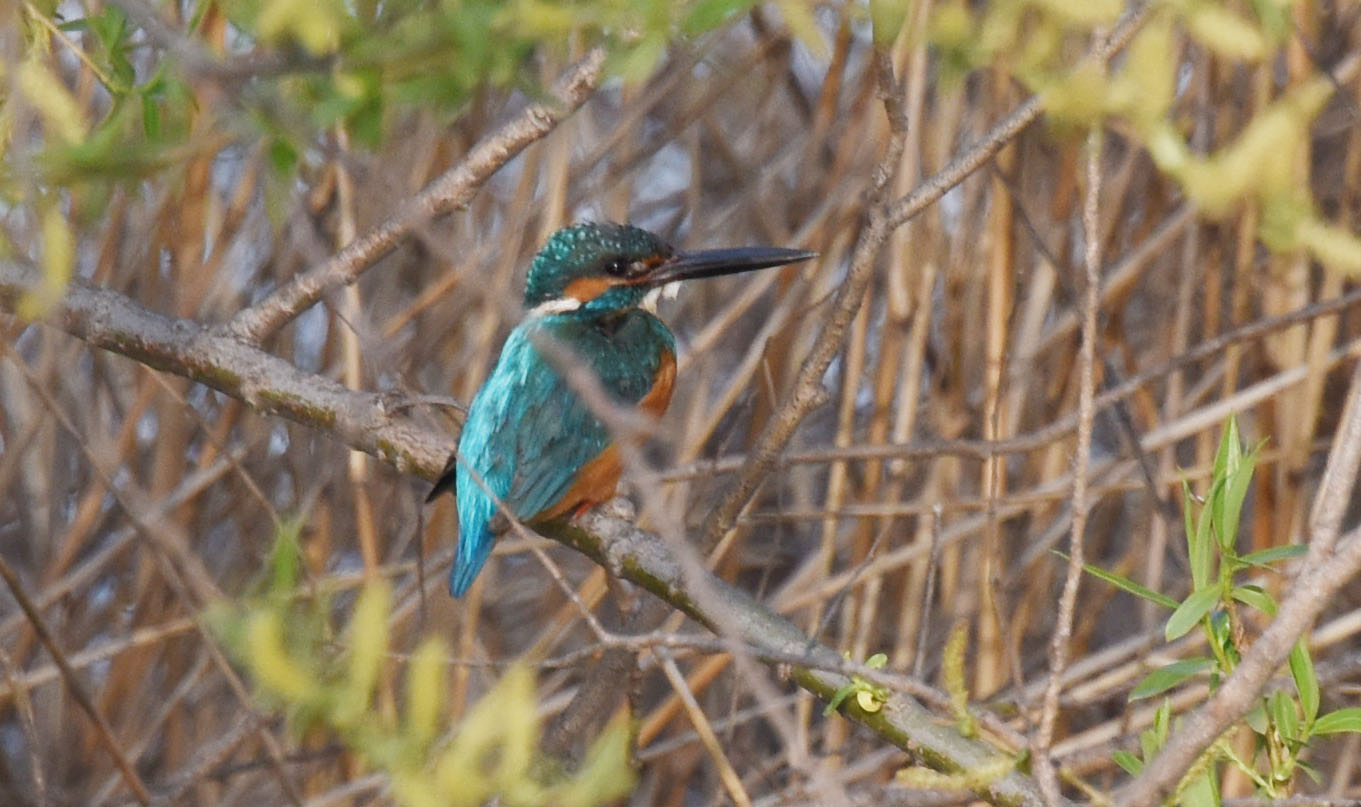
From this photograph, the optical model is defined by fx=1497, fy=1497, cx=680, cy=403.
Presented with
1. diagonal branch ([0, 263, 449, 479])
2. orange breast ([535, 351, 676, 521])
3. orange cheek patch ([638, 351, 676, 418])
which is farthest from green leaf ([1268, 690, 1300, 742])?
orange cheek patch ([638, 351, 676, 418])

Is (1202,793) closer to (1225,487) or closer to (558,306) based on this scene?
(1225,487)

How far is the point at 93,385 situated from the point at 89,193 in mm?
1861

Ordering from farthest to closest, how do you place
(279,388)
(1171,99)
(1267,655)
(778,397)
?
(778,397)
(279,388)
(1267,655)
(1171,99)

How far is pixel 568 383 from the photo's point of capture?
8.12 feet

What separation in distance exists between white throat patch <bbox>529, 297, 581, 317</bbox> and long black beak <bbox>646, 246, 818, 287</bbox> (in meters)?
0.15

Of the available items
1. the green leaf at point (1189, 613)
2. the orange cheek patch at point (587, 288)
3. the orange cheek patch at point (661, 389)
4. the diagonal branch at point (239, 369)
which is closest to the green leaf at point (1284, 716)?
the green leaf at point (1189, 613)

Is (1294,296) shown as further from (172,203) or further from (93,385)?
(93,385)

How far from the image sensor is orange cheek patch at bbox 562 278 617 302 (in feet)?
9.59

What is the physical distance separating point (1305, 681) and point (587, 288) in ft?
5.87

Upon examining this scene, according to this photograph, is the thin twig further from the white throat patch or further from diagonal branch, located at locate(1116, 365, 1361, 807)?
the white throat patch

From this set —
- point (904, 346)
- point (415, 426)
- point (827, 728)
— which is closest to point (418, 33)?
point (415, 426)

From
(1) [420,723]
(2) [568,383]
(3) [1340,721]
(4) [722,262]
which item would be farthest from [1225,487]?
(4) [722,262]

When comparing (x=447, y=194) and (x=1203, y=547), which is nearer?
(x=1203, y=547)

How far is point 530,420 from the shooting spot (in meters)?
2.62
